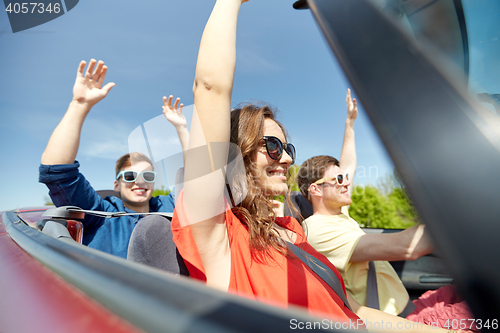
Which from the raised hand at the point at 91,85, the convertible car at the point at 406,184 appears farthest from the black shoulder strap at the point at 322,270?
the raised hand at the point at 91,85

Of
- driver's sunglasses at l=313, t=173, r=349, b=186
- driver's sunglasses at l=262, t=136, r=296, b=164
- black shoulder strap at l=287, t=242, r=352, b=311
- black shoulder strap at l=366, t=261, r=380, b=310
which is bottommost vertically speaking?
black shoulder strap at l=366, t=261, r=380, b=310

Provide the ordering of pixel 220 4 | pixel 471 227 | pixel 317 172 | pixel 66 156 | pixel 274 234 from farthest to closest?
pixel 317 172 < pixel 66 156 < pixel 274 234 < pixel 220 4 < pixel 471 227

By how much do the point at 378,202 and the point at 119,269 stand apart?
441cm

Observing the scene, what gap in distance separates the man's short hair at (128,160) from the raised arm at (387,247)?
229 cm

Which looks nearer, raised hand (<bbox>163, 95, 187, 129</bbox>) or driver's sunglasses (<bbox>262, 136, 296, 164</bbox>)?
driver's sunglasses (<bbox>262, 136, 296, 164</bbox>)

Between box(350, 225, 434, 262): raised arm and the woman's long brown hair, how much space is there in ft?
A: 3.51

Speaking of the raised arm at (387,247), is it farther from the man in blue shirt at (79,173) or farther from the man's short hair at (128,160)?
the man's short hair at (128,160)

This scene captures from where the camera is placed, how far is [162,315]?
372mm

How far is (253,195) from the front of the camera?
1468 millimetres

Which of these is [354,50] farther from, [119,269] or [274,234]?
[274,234]

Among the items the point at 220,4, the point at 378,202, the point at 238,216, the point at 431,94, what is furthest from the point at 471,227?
the point at 378,202

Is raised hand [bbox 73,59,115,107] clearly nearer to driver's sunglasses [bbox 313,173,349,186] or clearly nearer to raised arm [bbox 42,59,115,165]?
raised arm [bbox 42,59,115,165]

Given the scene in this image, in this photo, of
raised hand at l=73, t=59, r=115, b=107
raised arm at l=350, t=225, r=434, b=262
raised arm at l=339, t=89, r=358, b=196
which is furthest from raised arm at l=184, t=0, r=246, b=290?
raised arm at l=339, t=89, r=358, b=196

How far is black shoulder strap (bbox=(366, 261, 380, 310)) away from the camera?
87.6 inches
